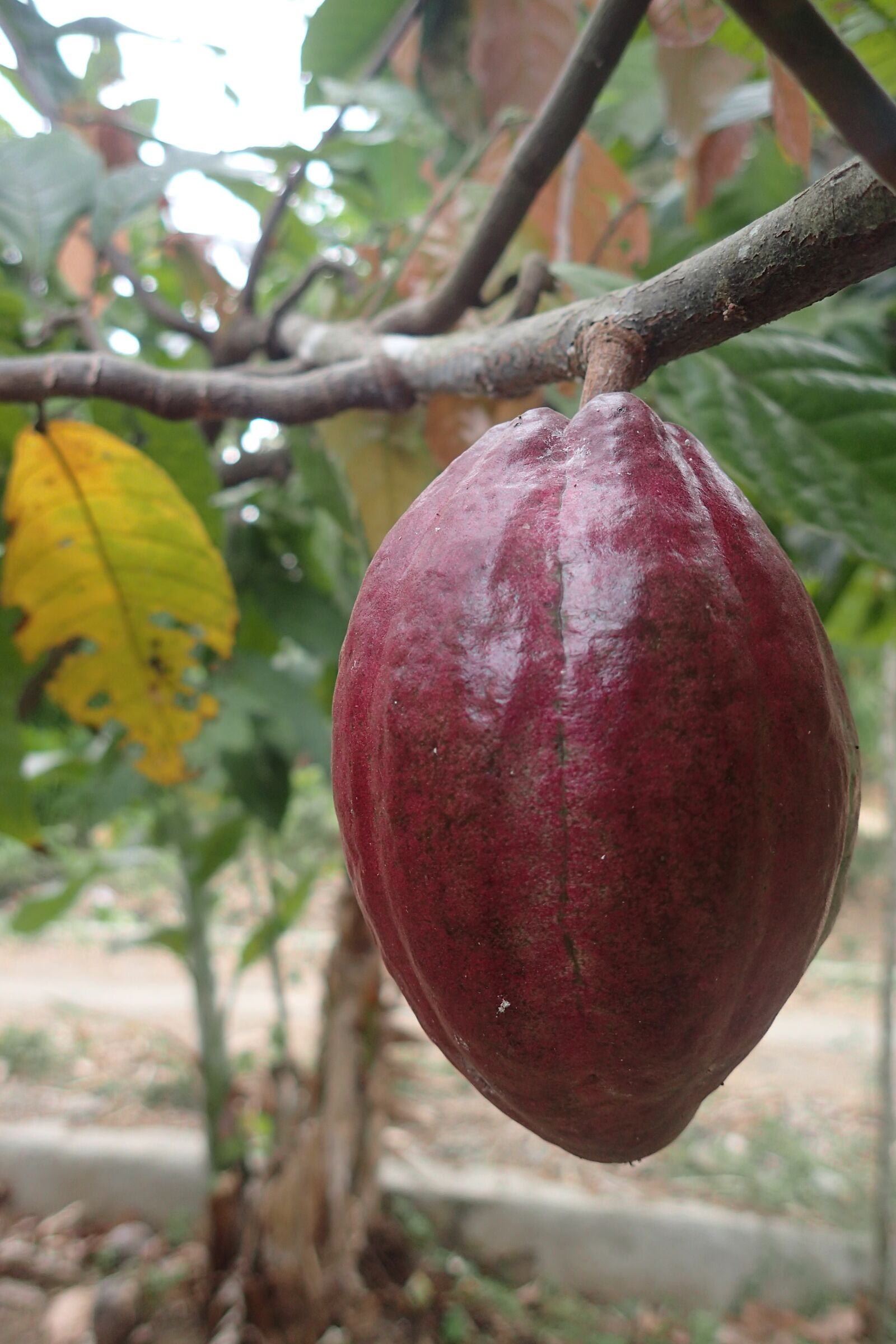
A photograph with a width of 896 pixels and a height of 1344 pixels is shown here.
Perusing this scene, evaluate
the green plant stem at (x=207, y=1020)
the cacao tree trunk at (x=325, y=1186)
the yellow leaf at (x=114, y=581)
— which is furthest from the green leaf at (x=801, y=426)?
the green plant stem at (x=207, y=1020)

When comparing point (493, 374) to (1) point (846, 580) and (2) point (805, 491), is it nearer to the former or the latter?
(2) point (805, 491)

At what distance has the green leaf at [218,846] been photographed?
80.7 inches

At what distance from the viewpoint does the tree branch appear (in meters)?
0.29

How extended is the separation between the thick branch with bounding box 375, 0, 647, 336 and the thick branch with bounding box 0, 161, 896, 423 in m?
0.06

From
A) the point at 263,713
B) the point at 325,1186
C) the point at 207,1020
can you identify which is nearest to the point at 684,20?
the point at 263,713

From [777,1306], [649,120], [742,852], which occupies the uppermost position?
[649,120]

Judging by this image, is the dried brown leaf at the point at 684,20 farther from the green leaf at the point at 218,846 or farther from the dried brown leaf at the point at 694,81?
the green leaf at the point at 218,846

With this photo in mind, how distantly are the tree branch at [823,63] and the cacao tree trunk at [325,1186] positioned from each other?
161cm

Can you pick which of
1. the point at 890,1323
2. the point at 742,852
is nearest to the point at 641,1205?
the point at 890,1323

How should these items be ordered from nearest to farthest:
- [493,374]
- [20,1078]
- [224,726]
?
1. [493,374]
2. [224,726]
3. [20,1078]

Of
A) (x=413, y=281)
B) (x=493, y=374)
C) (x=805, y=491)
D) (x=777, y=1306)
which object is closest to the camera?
(x=493, y=374)

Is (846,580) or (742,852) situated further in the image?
(846,580)

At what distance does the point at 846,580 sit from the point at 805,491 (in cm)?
64

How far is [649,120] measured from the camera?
1400 mm
